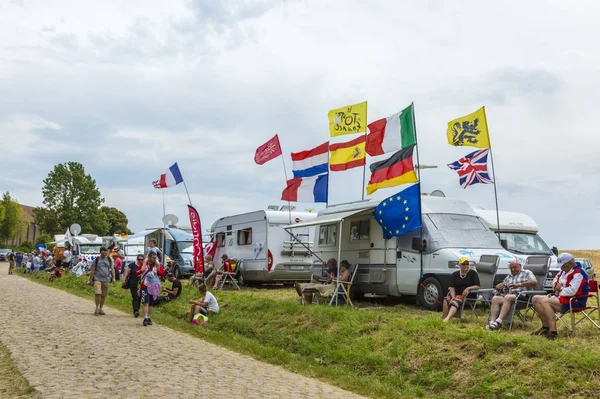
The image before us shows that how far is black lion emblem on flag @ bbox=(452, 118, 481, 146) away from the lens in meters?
19.2

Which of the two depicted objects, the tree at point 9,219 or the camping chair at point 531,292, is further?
the tree at point 9,219

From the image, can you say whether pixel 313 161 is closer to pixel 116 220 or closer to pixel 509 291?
pixel 509 291

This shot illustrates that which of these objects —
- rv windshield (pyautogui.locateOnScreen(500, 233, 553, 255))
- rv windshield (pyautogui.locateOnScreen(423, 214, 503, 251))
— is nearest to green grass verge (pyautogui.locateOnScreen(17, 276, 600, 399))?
rv windshield (pyautogui.locateOnScreen(423, 214, 503, 251))

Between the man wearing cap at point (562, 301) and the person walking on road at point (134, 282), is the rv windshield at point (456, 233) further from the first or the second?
the person walking on road at point (134, 282)

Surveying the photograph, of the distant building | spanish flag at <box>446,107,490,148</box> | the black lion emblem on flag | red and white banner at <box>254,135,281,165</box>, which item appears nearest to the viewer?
spanish flag at <box>446,107,490,148</box>

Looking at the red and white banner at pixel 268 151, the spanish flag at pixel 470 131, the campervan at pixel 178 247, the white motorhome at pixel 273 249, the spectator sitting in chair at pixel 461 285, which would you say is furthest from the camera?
the campervan at pixel 178 247

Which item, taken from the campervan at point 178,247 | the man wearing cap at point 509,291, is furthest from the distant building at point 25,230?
the man wearing cap at point 509,291

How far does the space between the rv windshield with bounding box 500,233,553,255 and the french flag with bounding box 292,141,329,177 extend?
5.41 m

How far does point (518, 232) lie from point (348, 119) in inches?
233

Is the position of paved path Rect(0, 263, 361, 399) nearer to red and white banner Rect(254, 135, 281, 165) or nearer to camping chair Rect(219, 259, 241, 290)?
camping chair Rect(219, 259, 241, 290)

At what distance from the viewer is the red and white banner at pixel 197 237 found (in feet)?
69.1

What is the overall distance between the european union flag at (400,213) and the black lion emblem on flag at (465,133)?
6.11 meters

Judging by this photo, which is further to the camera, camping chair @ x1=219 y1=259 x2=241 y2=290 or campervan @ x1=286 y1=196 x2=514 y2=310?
camping chair @ x1=219 y1=259 x2=241 y2=290

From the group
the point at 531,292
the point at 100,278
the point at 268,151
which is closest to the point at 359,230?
the point at 531,292
